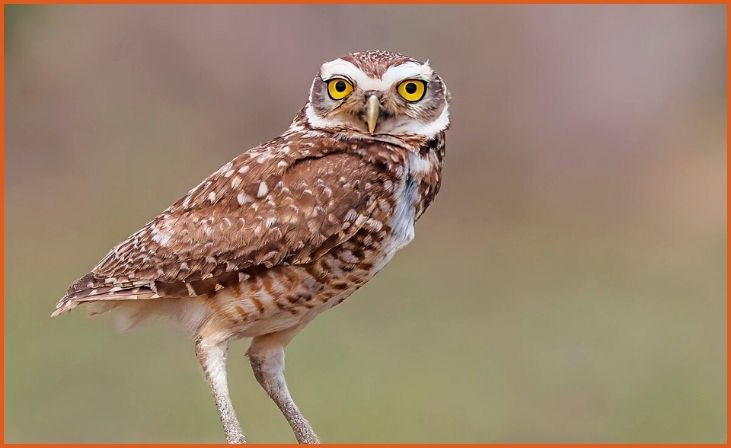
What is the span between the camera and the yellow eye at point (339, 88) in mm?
4711

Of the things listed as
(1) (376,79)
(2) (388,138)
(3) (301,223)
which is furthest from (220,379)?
(1) (376,79)

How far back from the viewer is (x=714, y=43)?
53.3 ft

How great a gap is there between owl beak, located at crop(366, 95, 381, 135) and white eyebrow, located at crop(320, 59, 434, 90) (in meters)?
0.04

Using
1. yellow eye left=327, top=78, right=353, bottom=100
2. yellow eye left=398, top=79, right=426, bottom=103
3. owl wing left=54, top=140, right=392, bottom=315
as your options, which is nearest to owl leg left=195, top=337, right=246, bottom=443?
owl wing left=54, top=140, right=392, bottom=315

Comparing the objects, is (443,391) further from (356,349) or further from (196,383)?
(196,383)

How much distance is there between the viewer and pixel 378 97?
15.3ft

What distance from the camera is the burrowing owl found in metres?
4.70

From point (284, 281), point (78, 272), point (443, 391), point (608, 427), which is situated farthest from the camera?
point (78, 272)

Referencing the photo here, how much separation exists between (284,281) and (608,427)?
6895mm

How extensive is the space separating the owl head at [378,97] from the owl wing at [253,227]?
0.39 feet

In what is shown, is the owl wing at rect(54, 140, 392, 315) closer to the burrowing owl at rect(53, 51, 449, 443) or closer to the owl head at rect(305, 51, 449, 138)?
the burrowing owl at rect(53, 51, 449, 443)

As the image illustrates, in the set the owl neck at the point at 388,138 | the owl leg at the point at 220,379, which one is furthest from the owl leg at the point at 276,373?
the owl neck at the point at 388,138

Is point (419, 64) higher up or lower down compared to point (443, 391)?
higher up

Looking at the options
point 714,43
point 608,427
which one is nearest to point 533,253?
point 714,43
